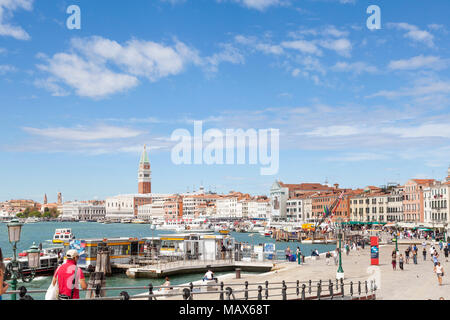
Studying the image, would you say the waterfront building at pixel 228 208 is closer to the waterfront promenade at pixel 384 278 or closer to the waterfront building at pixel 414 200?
the waterfront building at pixel 414 200

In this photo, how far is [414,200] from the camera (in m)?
87.6

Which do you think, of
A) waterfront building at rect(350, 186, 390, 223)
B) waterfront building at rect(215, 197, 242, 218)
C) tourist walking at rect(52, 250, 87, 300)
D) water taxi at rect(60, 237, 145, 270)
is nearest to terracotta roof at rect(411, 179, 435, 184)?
waterfront building at rect(350, 186, 390, 223)

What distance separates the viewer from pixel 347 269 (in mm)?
30547

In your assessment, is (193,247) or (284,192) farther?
(284,192)

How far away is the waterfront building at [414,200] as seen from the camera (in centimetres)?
8544

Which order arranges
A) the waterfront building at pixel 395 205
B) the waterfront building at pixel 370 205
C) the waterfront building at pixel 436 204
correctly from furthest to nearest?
the waterfront building at pixel 370 205 → the waterfront building at pixel 395 205 → the waterfront building at pixel 436 204

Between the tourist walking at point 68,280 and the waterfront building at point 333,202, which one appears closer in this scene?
the tourist walking at point 68,280

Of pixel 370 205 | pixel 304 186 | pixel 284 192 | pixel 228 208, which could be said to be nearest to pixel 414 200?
pixel 370 205

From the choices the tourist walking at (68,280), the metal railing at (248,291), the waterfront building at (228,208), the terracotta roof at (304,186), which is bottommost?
the waterfront building at (228,208)

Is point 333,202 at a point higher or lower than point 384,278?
higher

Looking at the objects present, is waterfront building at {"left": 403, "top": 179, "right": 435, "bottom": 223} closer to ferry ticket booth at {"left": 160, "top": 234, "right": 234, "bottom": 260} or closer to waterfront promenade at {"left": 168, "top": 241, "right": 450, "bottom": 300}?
waterfront promenade at {"left": 168, "top": 241, "right": 450, "bottom": 300}

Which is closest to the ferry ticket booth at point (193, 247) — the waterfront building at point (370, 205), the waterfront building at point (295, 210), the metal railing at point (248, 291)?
the metal railing at point (248, 291)

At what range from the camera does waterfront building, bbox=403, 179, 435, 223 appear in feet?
280

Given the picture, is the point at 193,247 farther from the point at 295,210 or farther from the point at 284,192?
the point at 284,192
